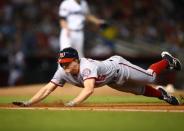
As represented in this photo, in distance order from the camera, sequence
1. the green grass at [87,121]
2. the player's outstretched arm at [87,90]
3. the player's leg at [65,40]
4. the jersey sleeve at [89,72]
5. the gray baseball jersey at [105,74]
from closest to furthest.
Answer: the green grass at [87,121]
the player's outstretched arm at [87,90]
the jersey sleeve at [89,72]
the gray baseball jersey at [105,74]
the player's leg at [65,40]

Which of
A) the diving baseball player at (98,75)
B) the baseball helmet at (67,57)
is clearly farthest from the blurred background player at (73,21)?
the baseball helmet at (67,57)

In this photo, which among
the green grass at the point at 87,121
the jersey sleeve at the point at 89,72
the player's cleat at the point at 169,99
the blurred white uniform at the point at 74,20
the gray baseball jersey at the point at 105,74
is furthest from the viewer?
the blurred white uniform at the point at 74,20

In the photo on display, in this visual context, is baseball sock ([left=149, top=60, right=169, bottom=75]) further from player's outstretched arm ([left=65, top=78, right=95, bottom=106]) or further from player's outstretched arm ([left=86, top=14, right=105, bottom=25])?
player's outstretched arm ([left=86, top=14, right=105, bottom=25])

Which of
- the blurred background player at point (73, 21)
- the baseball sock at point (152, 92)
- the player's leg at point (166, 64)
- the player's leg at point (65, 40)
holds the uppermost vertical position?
the blurred background player at point (73, 21)

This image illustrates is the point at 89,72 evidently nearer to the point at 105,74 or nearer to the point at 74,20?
the point at 105,74

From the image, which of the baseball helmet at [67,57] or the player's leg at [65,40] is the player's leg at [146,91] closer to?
the baseball helmet at [67,57]

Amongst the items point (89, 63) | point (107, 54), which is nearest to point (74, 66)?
point (89, 63)

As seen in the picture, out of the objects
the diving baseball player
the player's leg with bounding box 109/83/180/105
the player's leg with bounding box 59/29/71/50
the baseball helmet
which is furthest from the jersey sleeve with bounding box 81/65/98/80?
the player's leg with bounding box 59/29/71/50

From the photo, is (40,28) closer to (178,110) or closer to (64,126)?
(178,110)
